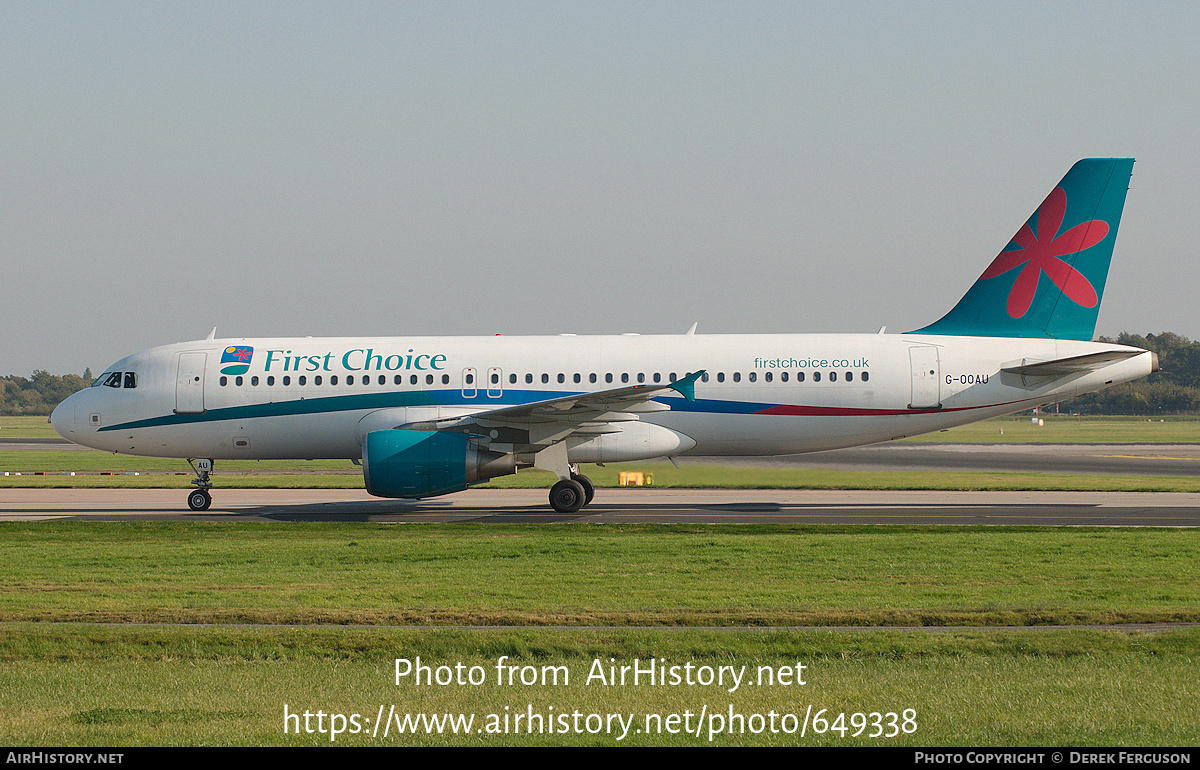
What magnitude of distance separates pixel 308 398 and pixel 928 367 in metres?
15.4

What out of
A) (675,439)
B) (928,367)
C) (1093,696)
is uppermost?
(928,367)

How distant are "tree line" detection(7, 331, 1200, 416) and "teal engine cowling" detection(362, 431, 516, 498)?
98949 mm

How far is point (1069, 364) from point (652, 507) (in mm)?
10505

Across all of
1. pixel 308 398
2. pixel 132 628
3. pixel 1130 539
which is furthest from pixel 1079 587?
pixel 308 398

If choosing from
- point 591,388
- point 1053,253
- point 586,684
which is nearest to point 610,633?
point 586,684

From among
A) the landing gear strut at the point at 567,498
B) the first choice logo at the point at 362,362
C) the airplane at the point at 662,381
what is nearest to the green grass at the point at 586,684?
the landing gear strut at the point at 567,498

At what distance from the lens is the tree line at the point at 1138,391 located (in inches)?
5128

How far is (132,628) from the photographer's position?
35.5 ft

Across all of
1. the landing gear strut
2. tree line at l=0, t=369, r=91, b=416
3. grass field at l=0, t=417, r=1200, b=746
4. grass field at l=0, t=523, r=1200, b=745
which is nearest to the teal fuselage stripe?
the landing gear strut

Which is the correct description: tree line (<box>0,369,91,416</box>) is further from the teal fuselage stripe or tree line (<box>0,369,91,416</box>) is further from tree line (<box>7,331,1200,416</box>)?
the teal fuselage stripe

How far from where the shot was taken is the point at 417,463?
2314 centimetres

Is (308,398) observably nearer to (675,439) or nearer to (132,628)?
(675,439)

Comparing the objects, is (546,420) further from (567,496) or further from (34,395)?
(34,395)

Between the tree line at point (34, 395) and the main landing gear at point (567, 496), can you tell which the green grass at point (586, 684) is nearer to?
the main landing gear at point (567, 496)
